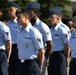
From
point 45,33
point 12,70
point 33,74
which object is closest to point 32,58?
point 33,74

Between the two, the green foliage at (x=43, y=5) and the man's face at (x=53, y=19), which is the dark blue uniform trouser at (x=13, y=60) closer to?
the man's face at (x=53, y=19)

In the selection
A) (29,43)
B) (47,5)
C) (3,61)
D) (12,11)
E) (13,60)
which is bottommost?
(47,5)

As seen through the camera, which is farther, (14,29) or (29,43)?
(14,29)

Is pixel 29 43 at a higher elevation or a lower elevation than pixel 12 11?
higher

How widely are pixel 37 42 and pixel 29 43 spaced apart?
155 mm

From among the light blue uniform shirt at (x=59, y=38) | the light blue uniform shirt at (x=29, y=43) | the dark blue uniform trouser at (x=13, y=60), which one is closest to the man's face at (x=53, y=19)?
the light blue uniform shirt at (x=59, y=38)

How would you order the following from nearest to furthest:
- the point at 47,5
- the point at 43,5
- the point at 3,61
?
the point at 3,61 < the point at 43,5 < the point at 47,5

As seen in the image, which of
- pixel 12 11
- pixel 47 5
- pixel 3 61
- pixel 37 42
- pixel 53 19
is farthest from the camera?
pixel 47 5

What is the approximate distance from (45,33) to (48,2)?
36283 mm

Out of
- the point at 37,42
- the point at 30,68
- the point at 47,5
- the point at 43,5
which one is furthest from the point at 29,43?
the point at 47,5

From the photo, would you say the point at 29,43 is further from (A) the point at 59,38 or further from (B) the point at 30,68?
(A) the point at 59,38

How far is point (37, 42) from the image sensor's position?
7.23 metres

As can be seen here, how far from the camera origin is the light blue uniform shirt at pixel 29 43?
7.24 metres

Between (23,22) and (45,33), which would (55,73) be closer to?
(45,33)
